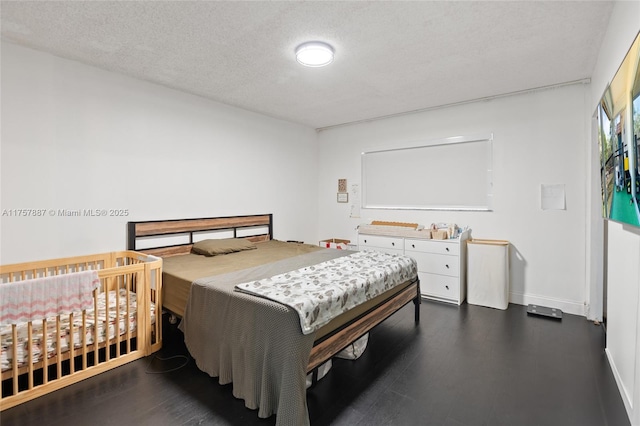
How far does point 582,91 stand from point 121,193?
5159mm

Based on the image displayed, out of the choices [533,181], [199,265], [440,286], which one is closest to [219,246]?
[199,265]

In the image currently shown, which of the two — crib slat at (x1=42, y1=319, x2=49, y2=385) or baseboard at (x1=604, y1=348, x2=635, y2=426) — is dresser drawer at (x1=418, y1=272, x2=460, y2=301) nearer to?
baseboard at (x1=604, y1=348, x2=635, y2=426)

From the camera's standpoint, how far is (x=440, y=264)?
3.95 m

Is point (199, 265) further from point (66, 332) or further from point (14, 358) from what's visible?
point (14, 358)

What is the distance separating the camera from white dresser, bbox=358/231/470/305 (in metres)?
3.82

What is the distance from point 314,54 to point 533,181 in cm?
304

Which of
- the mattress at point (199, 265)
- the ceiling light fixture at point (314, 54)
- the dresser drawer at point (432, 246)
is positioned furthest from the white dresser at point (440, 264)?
the ceiling light fixture at point (314, 54)

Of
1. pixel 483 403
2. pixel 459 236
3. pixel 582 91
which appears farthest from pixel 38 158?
pixel 582 91

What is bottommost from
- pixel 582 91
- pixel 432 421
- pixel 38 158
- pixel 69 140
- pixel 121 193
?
→ pixel 432 421

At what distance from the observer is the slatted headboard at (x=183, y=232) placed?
338 centimetres

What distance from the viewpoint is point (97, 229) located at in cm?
307

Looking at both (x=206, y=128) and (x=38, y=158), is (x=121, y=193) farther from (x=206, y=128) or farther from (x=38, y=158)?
(x=206, y=128)

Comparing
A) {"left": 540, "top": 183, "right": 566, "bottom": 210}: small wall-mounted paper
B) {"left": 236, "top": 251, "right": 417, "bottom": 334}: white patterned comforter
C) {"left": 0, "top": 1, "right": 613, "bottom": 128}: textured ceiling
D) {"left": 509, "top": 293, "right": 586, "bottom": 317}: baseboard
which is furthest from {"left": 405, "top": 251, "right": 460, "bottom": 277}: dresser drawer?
{"left": 0, "top": 1, "right": 613, "bottom": 128}: textured ceiling

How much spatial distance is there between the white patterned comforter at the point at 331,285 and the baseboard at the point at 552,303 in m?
1.73
